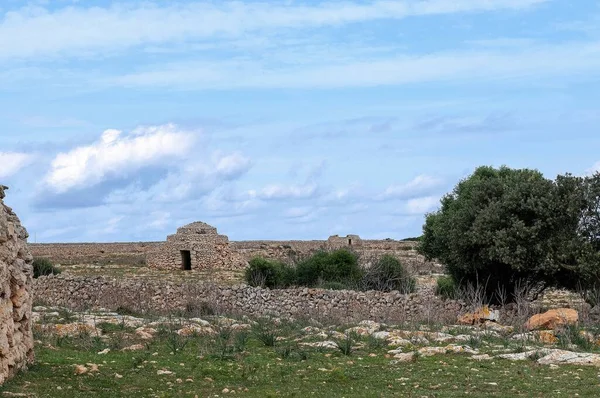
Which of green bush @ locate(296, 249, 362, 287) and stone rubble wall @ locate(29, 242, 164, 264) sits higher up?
stone rubble wall @ locate(29, 242, 164, 264)

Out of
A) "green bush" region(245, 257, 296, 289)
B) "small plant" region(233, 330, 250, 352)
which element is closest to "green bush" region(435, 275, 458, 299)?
"green bush" region(245, 257, 296, 289)

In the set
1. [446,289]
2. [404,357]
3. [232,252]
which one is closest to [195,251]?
[232,252]

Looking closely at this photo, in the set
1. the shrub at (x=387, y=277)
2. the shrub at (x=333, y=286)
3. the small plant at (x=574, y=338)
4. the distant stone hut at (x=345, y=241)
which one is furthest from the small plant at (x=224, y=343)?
the distant stone hut at (x=345, y=241)

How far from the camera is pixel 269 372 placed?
15.9 metres

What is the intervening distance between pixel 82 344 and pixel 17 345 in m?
4.54

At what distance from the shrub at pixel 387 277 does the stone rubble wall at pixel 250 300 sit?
19.2 ft

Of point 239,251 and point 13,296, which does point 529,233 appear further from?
point 239,251

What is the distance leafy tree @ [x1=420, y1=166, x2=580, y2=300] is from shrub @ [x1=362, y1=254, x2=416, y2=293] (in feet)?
19.3

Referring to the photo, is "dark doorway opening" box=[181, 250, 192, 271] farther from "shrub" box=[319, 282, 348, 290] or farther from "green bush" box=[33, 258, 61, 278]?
"shrub" box=[319, 282, 348, 290]

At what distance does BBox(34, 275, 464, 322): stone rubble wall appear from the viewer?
29.6m

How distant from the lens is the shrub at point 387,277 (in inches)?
1499

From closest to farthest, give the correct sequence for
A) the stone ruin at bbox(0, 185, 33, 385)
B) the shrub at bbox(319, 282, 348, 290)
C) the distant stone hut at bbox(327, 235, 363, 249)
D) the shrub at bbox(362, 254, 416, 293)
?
1. the stone ruin at bbox(0, 185, 33, 385)
2. the shrub at bbox(319, 282, 348, 290)
3. the shrub at bbox(362, 254, 416, 293)
4. the distant stone hut at bbox(327, 235, 363, 249)

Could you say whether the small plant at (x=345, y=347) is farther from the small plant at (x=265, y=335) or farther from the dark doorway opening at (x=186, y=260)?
the dark doorway opening at (x=186, y=260)

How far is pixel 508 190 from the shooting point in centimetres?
3038
